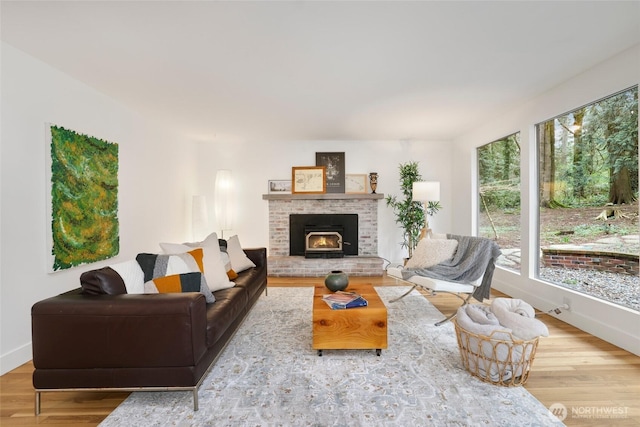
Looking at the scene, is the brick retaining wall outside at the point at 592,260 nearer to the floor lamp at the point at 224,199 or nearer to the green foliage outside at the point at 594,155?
the green foliage outside at the point at 594,155

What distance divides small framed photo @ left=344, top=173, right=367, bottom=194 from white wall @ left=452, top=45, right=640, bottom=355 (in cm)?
178

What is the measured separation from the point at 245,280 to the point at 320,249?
107 inches

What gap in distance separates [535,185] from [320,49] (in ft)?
10.1

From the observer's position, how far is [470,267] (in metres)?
3.45

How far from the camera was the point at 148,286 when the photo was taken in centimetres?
229

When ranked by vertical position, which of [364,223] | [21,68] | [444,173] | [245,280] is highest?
[21,68]

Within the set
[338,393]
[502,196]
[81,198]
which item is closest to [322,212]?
[502,196]

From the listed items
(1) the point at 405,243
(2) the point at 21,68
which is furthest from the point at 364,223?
(2) the point at 21,68

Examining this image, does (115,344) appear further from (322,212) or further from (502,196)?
(502,196)

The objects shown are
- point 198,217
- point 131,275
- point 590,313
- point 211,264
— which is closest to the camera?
point 131,275

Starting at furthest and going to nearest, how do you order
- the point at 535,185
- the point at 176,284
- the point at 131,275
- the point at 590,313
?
the point at 535,185, the point at 590,313, the point at 176,284, the point at 131,275

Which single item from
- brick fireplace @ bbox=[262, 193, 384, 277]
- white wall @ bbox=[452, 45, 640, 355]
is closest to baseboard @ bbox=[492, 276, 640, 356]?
white wall @ bbox=[452, 45, 640, 355]

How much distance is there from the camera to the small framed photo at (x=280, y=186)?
240 inches

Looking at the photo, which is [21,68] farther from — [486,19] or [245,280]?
[486,19]
